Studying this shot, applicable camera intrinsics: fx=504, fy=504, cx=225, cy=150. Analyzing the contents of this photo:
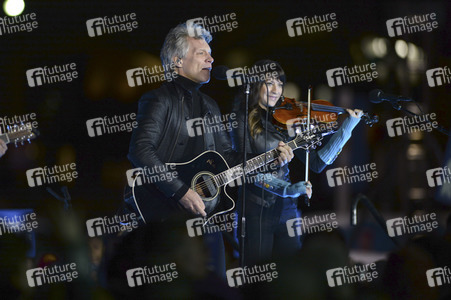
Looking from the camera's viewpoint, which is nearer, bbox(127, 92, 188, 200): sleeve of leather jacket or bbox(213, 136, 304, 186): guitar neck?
bbox(127, 92, 188, 200): sleeve of leather jacket

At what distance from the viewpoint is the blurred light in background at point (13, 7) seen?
4801 millimetres

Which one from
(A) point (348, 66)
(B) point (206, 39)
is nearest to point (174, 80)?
(B) point (206, 39)

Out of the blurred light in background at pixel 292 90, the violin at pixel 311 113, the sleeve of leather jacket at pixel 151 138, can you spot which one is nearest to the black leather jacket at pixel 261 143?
the violin at pixel 311 113

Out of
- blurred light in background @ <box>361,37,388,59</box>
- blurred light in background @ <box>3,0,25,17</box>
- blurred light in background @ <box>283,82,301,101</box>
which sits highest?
blurred light in background @ <box>3,0,25,17</box>

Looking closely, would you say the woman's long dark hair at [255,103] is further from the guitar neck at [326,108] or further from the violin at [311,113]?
the guitar neck at [326,108]

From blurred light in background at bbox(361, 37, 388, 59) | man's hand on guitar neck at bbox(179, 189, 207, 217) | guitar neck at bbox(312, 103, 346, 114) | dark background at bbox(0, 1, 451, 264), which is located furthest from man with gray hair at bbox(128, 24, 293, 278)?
blurred light in background at bbox(361, 37, 388, 59)

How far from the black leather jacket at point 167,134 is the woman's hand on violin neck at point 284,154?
353 millimetres

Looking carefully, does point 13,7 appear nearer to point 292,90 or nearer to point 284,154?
point 292,90

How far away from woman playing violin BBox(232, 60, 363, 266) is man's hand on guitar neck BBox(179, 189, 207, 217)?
422mm

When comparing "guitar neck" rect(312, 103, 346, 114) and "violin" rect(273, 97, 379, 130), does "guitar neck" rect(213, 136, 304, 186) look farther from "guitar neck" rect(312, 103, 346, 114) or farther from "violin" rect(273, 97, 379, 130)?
"guitar neck" rect(312, 103, 346, 114)

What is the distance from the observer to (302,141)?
13.1ft

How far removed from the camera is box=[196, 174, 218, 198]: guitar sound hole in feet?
12.4

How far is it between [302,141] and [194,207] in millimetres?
1029

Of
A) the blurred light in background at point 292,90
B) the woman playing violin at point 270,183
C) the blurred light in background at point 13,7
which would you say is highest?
the blurred light in background at point 13,7
